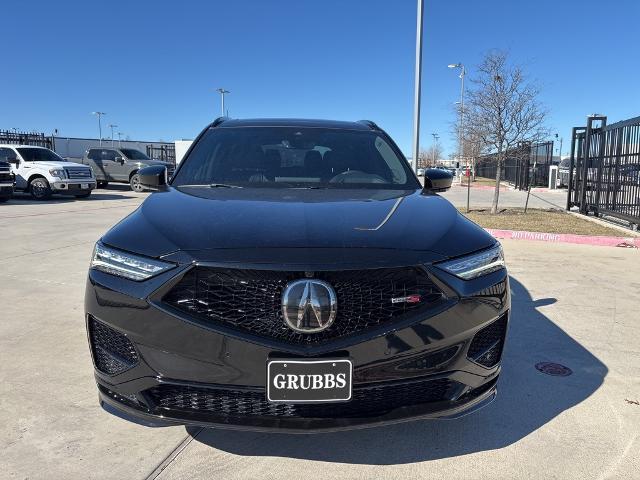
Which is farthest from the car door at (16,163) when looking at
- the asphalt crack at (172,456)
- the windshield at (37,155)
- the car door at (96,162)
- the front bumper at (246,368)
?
the front bumper at (246,368)

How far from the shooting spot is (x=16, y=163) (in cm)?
1780

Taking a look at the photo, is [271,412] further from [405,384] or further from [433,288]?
[433,288]

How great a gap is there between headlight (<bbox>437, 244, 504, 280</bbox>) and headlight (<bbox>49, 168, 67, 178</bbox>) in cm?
1800

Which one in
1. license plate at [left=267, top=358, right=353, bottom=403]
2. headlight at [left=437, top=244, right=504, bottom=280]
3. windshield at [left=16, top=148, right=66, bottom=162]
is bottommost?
license plate at [left=267, top=358, right=353, bottom=403]

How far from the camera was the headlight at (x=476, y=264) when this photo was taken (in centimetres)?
219

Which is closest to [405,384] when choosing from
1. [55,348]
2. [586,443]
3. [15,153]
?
[586,443]

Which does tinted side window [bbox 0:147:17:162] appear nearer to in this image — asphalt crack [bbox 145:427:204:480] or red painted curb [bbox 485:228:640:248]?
red painted curb [bbox 485:228:640:248]

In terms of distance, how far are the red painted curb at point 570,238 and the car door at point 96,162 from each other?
64.7ft

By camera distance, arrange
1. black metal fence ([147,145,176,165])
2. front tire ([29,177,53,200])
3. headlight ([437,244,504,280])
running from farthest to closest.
A: black metal fence ([147,145,176,165]), front tire ([29,177,53,200]), headlight ([437,244,504,280])

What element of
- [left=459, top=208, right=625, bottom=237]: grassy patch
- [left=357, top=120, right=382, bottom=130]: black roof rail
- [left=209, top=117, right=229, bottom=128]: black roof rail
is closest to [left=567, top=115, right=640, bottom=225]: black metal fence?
[left=459, top=208, right=625, bottom=237]: grassy patch

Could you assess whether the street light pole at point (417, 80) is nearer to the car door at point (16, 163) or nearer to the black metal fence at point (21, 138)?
the car door at point (16, 163)

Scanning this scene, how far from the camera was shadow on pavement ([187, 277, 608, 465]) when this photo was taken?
2523mm

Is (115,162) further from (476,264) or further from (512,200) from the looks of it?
(476,264)

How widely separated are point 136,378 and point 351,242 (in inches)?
41.4
